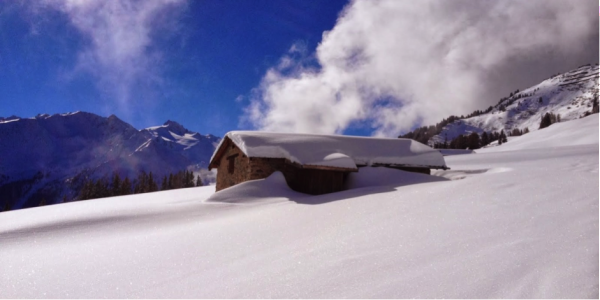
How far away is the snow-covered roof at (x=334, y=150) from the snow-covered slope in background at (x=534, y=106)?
122320 mm

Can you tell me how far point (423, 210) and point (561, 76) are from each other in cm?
25778

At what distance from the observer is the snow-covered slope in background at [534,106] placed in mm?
139125

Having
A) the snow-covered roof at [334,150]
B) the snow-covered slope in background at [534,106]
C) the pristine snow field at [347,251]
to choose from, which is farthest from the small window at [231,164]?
the snow-covered slope in background at [534,106]

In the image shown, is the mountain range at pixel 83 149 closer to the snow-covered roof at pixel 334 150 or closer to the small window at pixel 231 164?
the snow-covered roof at pixel 334 150

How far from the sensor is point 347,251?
3418 mm

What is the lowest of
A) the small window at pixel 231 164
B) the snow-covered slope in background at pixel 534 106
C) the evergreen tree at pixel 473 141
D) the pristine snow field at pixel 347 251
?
the pristine snow field at pixel 347 251

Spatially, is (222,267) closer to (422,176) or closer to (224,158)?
(422,176)

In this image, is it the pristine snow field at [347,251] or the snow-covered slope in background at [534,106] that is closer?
the pristine snow field at [347,251]

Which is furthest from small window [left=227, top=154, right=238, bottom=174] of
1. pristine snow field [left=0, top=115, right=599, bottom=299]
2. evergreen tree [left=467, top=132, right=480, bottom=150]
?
evergreen tree [left=467, top=132, right=480, bottom=150]

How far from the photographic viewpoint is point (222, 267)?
3.48 m

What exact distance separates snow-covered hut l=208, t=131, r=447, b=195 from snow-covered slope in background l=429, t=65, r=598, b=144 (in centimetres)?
12266

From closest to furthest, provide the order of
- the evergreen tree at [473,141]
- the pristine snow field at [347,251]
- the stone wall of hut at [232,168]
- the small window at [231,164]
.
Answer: the pristine snow field at [347,251]
the stone wall of hut at [232,168]
the small window at [231,164]
the evergreen tree at [473,141]

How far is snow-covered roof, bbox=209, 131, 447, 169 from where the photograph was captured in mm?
10863

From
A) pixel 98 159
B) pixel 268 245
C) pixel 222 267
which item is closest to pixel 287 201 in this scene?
pixel 268 245
